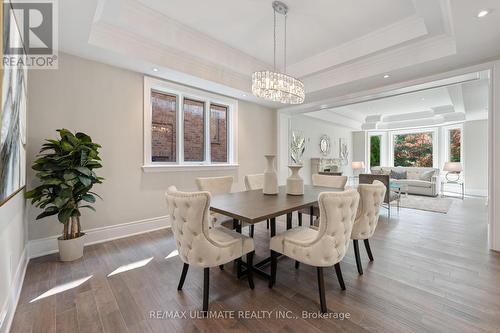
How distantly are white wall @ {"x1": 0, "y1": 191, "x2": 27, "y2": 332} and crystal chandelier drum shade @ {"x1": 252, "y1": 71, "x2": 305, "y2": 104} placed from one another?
2505 mm

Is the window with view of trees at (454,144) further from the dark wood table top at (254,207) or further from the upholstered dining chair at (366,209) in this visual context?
the dark wood table top at (254,207)

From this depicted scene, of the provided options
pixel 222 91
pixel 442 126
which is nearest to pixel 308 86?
pixel 222 91

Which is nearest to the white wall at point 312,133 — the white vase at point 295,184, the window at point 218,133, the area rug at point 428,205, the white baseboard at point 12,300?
the window at point 218,133

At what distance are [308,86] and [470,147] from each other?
6896 millimetres

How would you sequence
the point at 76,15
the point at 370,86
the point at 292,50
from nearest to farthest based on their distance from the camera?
the point at 76,15, the point at 292,50, the point at 370,86

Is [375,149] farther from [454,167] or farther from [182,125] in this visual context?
[182,125]

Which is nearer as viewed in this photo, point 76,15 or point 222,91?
point 76,15

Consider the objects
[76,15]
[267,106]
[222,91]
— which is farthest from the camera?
[267,106]

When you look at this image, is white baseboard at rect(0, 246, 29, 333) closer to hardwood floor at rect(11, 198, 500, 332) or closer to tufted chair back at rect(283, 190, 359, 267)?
hardwood floor at rect(11, 198, 500, 332)

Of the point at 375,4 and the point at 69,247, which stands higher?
the point at 375,4

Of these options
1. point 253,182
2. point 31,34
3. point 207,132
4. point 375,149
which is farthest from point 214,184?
point 375,149

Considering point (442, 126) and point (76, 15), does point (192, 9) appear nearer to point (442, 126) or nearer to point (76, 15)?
point (76, 15)

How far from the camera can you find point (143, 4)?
2.53 meters

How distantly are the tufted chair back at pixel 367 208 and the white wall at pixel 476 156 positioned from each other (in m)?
7.63
